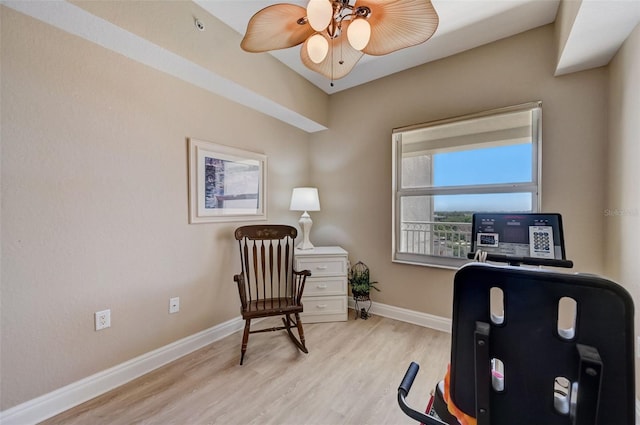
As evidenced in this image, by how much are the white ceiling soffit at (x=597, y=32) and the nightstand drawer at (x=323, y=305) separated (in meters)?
2.64

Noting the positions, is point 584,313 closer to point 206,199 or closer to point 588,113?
point 588,113

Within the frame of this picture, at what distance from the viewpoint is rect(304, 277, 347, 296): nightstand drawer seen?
8.89ft

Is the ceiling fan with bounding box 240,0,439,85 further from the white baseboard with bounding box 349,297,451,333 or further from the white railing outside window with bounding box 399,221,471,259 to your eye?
the white baseboard with bounding box 349,297,451,333

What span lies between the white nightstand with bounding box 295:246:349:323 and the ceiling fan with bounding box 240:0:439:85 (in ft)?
6.05

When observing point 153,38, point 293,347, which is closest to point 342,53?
point 153,38

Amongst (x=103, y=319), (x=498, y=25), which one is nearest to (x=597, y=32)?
(x=498, y=25)

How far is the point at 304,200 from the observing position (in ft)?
9.28

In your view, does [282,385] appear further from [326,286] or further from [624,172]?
[624,172]

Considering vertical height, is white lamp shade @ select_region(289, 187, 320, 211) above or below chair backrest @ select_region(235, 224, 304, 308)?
above

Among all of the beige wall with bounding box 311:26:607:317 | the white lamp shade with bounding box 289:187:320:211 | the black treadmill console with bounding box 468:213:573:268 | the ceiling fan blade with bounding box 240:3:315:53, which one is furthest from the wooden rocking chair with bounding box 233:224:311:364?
the ceiling fan blade with bounding box 240:3:315:53

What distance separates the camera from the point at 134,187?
5.98ft

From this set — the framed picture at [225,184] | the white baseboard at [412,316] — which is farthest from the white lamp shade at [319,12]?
the white baseboard at [412,316]

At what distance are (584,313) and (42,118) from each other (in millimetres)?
2455

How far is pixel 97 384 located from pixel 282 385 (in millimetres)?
1160
